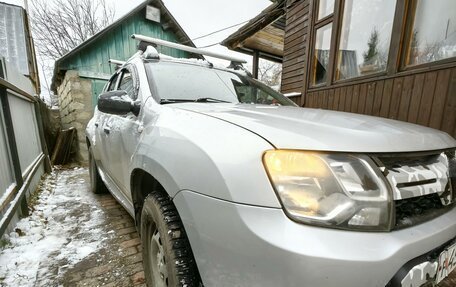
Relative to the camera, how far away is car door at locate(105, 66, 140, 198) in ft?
5.77

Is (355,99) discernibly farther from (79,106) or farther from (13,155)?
(79,106)

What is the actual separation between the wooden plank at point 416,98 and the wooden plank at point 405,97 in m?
0.04

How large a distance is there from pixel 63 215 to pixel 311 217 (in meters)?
3.18

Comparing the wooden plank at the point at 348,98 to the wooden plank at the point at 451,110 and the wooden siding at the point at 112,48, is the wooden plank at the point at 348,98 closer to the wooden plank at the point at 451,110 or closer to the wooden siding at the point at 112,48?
the wooden plank at the point at 451,110

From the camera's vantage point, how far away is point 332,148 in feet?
2.82

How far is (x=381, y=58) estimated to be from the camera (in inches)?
139

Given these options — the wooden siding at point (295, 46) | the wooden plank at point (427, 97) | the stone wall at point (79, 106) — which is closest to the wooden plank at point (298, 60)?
the wooden siding at point (295, 46)

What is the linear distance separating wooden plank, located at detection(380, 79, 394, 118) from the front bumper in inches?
114

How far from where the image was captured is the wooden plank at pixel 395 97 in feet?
10.4

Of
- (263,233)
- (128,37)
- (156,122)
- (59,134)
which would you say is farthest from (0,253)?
(128,37)

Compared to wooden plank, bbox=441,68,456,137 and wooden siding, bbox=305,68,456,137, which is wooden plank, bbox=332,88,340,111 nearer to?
wooden siding, bbox=305,68,456,137

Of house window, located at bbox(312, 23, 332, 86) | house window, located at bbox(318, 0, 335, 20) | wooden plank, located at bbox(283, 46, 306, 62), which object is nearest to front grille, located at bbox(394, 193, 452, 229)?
house window, located at bbox(312, 23, 332, 86)

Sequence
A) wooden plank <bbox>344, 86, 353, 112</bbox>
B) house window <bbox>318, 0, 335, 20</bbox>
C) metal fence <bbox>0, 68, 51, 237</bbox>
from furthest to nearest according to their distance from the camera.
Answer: house window <bbox>318, 0, 335, 20</bbox> < wooden plank <bbox>344, 86, 353, 112</bbox> < metal fence <bbox>0, 68, 51, 237</bbox>

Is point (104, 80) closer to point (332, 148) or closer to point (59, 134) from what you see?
point (59, 134)
